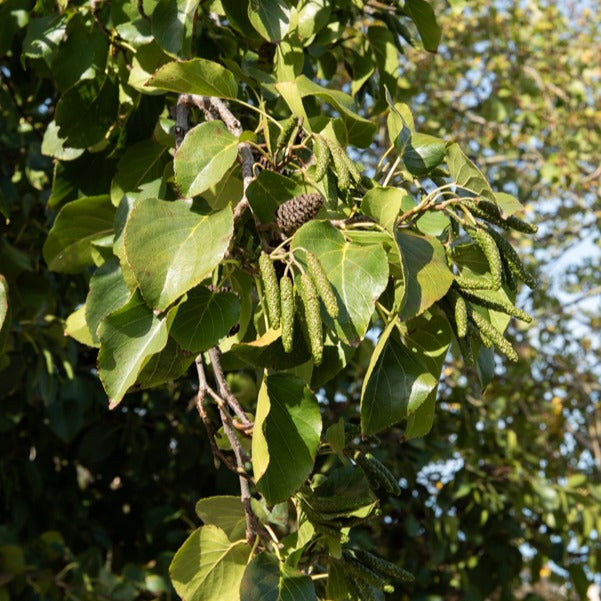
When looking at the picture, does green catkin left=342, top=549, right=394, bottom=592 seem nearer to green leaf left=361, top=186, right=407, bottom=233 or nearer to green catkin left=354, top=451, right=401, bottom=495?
green catkin left=354, top=451, right=401, bottom=495

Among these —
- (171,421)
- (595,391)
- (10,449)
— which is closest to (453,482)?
(171,421)

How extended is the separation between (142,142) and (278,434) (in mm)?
591

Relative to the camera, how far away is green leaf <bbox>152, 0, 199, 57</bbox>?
4.32 ft

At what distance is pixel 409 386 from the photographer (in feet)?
3.41

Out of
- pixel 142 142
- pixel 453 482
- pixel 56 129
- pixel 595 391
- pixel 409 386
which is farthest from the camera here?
pixel 595 391

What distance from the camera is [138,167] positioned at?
1.44m

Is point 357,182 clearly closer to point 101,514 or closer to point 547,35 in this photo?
point 101,514

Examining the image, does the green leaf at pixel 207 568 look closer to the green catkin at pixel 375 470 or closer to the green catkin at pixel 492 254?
the green catkin at pixel 375 470

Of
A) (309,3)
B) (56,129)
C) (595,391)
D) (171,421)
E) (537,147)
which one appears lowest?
(595,391)

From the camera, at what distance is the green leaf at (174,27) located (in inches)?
51.8

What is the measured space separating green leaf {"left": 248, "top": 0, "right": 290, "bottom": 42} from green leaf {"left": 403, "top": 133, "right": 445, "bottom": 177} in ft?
0.90

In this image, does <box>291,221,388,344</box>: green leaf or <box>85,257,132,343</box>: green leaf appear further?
<box>85,257,132,343</box>: green leaf

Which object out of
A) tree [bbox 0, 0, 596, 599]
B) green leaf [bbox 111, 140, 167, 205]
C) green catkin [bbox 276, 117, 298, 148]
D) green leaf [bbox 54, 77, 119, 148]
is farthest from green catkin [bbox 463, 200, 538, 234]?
green leaf [bbox 54, 77, 119, 148]

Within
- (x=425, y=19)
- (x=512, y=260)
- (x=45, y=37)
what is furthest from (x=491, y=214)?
(x=45, y=37)
